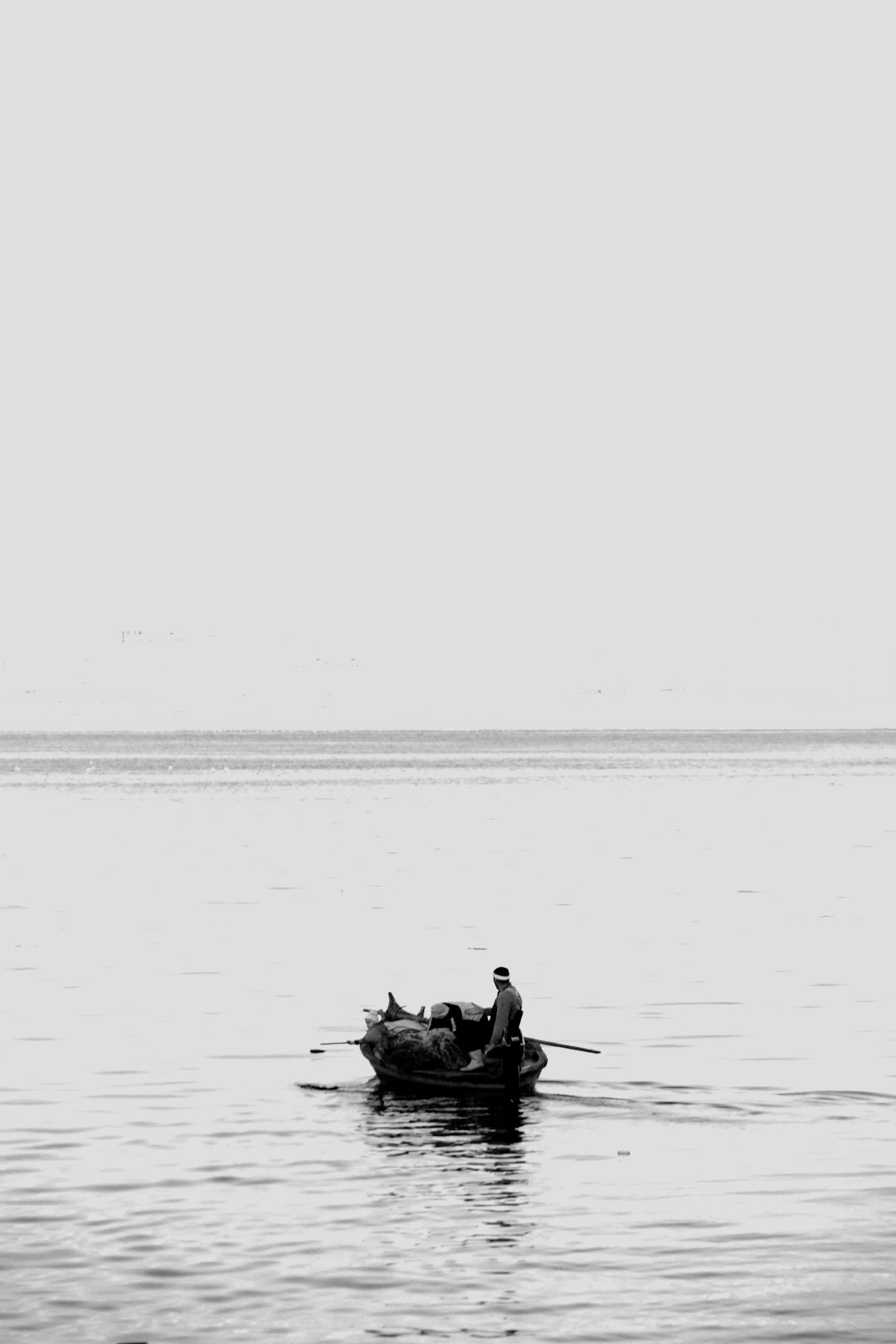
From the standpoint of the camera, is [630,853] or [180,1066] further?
[630,853]

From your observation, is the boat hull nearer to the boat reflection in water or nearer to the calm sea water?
the boat reflection in water

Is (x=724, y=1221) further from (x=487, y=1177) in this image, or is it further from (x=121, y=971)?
(x=121, y=971)

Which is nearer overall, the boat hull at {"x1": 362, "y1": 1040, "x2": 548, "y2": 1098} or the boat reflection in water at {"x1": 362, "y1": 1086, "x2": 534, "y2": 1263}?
the boat reflection in water at {"x1": 362, "y1": 1086, "x2": 534, "y2": 1263}

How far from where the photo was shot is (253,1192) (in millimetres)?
24062

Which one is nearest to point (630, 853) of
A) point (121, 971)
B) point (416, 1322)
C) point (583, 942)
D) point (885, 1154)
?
point (583, 942)

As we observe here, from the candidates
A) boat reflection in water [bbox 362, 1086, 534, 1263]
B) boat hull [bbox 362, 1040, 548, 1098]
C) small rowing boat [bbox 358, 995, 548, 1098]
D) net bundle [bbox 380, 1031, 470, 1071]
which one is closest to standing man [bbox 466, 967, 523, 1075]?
small rowing boat [bbox 358, 995, 548, 1098]

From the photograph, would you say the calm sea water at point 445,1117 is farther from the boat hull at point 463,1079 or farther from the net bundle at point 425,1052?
the net bundle at point 425,1052

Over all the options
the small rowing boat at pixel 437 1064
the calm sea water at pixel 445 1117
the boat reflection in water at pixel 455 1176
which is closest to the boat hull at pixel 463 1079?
the small rowing boat at pixel 437 1064

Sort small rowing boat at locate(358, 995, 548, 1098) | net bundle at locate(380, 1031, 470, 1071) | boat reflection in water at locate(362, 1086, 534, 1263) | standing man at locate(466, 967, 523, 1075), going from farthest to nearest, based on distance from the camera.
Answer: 1. net bundle at locate(380, 1031, 470, 1071)
2. small rowing boat at locate(358, 995, 548, 1098)
3. standing man at locate(466, 967, 523, 1075)
4. boat reflection in water at locate(362, 1086, 534, 1263)

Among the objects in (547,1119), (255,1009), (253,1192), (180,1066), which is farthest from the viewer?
(255,1009)

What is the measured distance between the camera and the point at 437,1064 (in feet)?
97.2

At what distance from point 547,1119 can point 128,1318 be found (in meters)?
9.77

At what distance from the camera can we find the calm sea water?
20109 millimetres

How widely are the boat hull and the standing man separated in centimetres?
17
